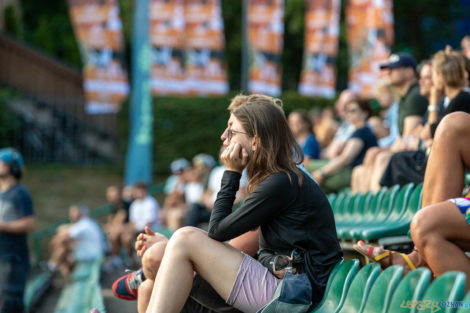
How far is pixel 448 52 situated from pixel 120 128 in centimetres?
1468

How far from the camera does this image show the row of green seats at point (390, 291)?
2.31 meters

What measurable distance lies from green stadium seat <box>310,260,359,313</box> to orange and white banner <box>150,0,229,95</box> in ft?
43.4

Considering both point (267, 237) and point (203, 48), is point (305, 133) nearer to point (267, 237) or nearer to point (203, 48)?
point (267, 237)

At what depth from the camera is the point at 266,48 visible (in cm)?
1722

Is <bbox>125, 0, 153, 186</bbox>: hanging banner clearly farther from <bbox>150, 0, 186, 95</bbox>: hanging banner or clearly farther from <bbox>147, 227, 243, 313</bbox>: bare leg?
<bbox>147, 227, 243, 313</bbox>: bare leg

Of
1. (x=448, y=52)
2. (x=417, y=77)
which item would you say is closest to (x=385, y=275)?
(x=448, y=52)

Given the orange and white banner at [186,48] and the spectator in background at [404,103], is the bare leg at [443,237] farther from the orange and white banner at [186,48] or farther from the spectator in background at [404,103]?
the orange and white banner at [186,48]

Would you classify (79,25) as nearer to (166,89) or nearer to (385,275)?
(166,89)

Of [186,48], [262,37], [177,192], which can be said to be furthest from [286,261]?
[262,37]

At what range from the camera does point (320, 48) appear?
17609 millimetres

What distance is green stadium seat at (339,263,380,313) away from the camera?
291 centimetres

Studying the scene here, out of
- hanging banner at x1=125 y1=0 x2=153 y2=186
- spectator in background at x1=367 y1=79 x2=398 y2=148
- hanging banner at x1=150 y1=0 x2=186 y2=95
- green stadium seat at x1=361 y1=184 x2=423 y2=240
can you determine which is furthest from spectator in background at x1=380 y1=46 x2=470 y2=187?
hanging banner at x1=150 y1=0 x2=186 y2=95

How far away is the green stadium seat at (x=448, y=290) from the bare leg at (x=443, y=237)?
2.00ft

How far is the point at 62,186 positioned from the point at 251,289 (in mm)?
15468
